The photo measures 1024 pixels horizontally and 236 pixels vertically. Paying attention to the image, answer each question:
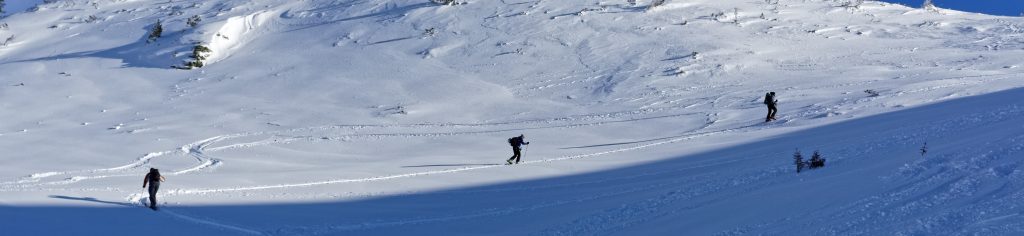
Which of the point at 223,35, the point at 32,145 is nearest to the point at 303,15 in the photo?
the point at 223,35

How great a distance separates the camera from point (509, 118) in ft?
83.9

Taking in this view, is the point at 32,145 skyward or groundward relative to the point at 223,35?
groundward

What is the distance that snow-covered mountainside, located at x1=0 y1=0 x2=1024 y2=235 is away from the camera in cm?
1263

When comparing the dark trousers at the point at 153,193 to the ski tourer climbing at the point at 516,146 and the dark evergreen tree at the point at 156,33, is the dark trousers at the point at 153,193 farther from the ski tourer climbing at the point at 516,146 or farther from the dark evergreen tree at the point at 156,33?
the dark evergreen tree at the point at 156,33

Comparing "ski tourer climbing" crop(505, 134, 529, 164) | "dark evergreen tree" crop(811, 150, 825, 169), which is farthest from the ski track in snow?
"dark evergreen tree" crop(811, 150, 825, 169)

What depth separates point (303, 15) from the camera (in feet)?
129

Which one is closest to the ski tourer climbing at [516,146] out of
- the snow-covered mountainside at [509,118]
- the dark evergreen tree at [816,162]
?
the snow-covered mountainside at [509,118]

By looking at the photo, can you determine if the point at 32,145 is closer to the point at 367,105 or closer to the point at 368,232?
the point at 367,105

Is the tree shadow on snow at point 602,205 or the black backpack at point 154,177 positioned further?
the black backpack at point 154,177

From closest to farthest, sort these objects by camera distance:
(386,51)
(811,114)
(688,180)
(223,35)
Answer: (688,180)
(811,114)
(386,51)
(223,35)

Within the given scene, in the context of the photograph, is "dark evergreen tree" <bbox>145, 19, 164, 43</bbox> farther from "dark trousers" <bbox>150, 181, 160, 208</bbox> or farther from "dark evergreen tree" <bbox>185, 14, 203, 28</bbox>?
"dark trousers" <bbox>150, 181, 160, 208</bbox>

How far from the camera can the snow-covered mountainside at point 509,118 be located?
1263 cm

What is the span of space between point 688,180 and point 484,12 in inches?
910

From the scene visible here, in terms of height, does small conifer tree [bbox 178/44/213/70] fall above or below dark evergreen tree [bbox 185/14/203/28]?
below
